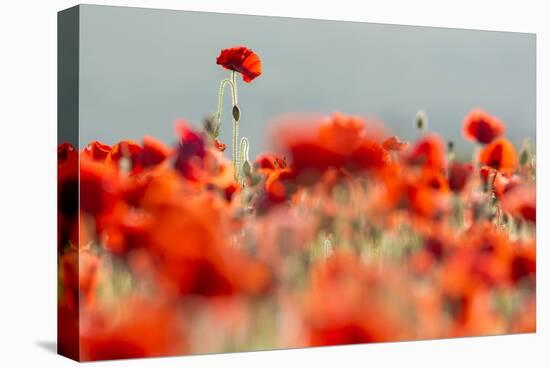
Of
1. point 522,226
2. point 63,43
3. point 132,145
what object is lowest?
point 522,226

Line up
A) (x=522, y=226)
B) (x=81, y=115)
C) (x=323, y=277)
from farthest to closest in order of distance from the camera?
(x=522, y=226), (x=323, y=277), (x=81, y=115)

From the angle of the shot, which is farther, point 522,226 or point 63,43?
point 522,226

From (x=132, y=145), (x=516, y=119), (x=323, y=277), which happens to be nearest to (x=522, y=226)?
(x=516, y=119)

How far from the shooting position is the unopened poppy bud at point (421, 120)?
764 cm

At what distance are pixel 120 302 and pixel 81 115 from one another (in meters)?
1.01

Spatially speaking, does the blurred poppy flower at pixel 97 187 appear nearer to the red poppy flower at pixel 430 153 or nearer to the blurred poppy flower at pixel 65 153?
the blurred poppy flower at pixel 65 153

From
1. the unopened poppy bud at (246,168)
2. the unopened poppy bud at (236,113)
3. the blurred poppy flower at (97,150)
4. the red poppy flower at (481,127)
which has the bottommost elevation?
the unopened poppy bud at (246,168)

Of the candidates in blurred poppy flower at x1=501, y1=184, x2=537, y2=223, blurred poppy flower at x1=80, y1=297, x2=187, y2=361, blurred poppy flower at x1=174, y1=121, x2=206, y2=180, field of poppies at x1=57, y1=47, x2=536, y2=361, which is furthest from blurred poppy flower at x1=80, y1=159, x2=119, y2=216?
blurred poppy flower at x1=501, y1=184, x2=537, y2=223

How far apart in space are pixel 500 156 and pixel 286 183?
148 cm

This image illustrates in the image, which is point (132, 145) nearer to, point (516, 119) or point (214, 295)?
point (214, 295)

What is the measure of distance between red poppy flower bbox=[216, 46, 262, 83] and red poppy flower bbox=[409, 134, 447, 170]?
109 centimetres

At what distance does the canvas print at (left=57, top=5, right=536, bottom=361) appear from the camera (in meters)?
6.83

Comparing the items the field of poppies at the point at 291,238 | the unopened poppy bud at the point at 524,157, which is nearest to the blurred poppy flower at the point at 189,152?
the field of poppies at the point at 291,238

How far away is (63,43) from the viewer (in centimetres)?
703
